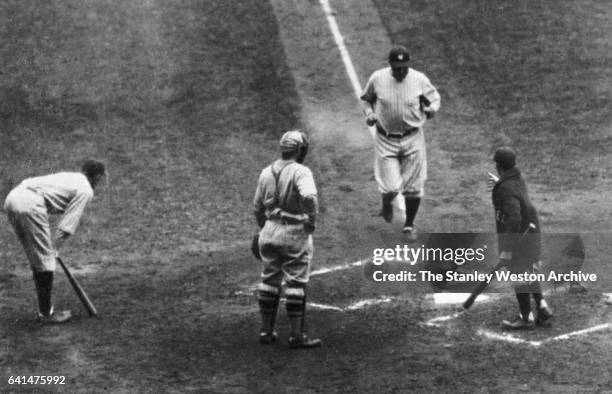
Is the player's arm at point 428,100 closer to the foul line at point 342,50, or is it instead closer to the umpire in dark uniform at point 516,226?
the umpire in dark uniform at point 516,226

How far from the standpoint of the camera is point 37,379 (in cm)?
1087

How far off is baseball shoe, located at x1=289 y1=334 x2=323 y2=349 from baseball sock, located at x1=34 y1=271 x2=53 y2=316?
2.66 metres

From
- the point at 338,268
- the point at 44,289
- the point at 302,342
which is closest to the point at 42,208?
the point at 44,289

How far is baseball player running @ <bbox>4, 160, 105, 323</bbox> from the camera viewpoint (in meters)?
12.3

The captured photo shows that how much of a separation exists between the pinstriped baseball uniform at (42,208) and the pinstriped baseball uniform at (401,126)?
3.93 metres

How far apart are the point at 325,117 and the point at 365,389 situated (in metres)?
9.61

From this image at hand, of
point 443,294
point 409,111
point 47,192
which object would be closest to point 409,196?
point 409,111

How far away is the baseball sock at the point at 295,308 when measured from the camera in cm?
1148

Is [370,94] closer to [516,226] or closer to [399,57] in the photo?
[399,57]

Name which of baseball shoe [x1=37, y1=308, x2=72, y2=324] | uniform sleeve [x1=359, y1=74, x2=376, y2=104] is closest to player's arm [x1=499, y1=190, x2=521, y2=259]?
uniform sleeve [x1=359, y1=74, x2=376, y2=104]

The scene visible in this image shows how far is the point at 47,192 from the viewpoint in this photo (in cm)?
1244

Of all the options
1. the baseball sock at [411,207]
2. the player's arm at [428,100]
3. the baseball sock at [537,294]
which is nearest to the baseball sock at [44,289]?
the baseball sock at [411,207]

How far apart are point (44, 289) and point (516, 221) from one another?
4837 mm

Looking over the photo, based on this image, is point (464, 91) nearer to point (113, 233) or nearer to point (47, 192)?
point (113, 233)
